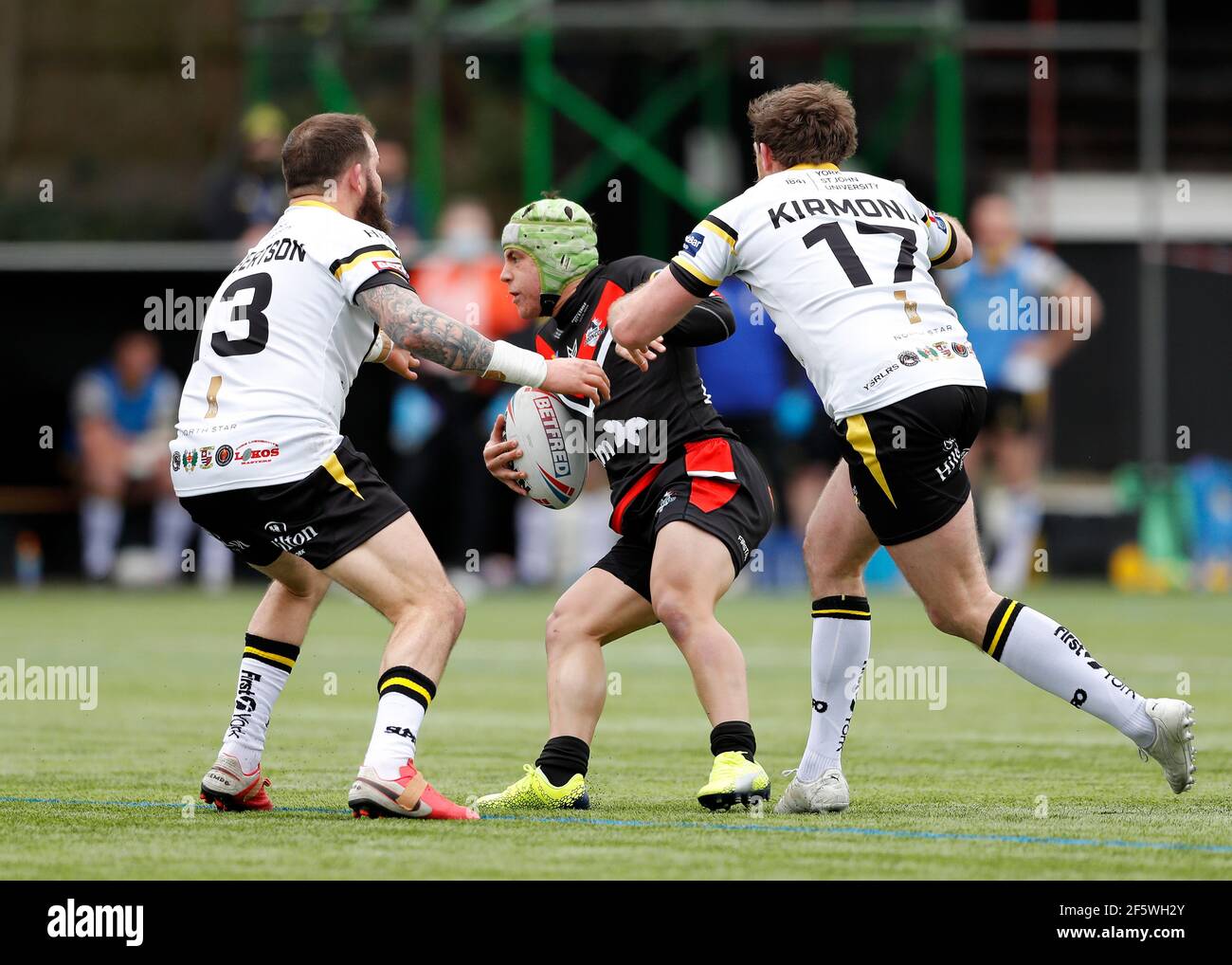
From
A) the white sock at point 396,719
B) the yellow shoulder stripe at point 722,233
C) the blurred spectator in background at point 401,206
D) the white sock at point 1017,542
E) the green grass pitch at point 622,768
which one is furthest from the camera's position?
the blurred spectator in background at point 401,206

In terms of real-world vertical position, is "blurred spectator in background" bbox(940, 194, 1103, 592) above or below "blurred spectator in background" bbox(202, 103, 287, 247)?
below

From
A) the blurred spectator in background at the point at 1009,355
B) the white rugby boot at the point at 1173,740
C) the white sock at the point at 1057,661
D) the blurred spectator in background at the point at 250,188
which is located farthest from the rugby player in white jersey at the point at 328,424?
the blurred spectator in background at the point at 250,188

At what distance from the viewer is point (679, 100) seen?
20578 mm

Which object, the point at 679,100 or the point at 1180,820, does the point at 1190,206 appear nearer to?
the point at 679,100

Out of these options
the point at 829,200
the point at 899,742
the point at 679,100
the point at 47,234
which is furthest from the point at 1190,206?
the point at 829,200

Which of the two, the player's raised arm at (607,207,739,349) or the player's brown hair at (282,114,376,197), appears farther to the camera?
the player's brown hair at (282,114,376,197)

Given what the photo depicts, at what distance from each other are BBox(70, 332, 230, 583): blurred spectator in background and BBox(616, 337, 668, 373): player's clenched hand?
13.4 m

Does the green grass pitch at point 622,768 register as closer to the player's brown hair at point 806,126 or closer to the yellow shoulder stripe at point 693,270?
the yellow shoulder stripe at point 693,270

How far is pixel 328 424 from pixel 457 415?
39.1 ft

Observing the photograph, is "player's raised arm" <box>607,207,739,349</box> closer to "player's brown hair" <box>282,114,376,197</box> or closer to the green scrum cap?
the green scrum cap

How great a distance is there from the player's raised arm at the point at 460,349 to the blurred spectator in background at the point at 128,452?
13.7 metres

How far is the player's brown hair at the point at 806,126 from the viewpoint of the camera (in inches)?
257

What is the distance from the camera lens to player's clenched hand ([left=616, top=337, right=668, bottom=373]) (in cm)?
646

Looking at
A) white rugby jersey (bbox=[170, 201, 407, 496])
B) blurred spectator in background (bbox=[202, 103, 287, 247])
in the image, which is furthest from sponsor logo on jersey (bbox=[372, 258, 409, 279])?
blurred spectator in background (bbox=[202, 103, 287, 247])
